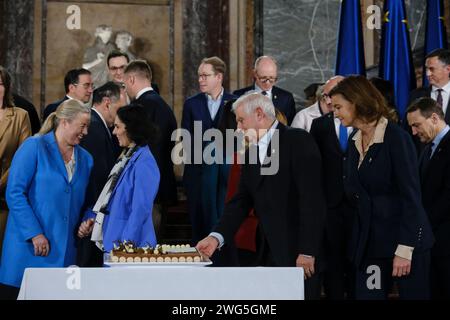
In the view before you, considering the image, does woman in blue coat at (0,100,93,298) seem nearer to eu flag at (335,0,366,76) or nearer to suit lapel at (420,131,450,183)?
suit lapel at (420,131,450,183)

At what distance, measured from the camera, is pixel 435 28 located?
26.1ft

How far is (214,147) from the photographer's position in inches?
277

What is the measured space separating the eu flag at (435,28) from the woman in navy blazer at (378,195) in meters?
3.09

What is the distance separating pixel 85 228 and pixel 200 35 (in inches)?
210

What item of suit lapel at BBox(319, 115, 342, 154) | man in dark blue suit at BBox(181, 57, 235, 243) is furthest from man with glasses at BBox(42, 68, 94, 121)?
suit lapel at BBox(319, 115, 342, 154)

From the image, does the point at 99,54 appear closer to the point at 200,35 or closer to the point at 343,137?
the point at 200,35

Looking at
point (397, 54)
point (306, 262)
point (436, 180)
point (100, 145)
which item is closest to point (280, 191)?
point (306, 262)

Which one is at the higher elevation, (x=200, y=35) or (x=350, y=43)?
(x=200, y=35)

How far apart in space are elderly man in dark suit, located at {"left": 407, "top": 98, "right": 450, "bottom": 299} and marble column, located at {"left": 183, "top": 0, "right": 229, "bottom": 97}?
15.9ft

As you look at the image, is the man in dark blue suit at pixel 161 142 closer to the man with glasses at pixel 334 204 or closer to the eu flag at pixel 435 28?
the man with glasses at pixel 334 204

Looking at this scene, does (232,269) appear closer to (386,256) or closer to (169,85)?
(386,256)

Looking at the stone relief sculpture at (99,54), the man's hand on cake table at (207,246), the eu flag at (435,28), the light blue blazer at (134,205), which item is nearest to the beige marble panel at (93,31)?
the stone relief sculpture at (99,54)
